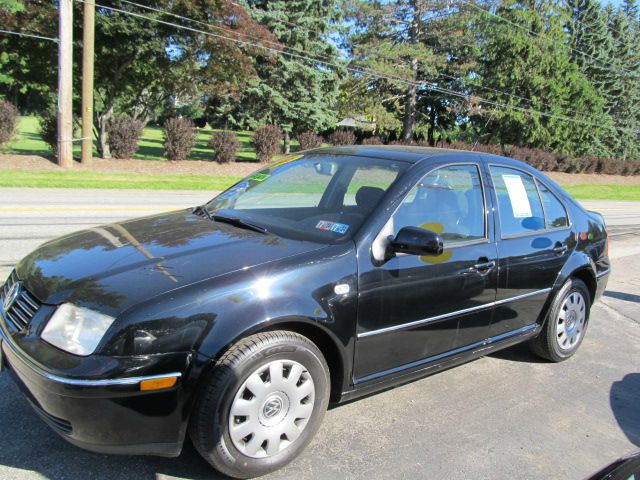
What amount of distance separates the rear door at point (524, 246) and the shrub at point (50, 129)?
18874mm

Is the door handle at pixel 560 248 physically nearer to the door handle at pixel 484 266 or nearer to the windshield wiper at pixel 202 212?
the door handle at pixel 484 266

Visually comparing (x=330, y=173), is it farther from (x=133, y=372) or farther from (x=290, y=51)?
(x=290, y=51)

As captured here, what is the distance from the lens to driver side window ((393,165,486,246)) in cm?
346

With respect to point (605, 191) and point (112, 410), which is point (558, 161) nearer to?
point (605, 191)

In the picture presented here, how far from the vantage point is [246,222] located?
11.4ft

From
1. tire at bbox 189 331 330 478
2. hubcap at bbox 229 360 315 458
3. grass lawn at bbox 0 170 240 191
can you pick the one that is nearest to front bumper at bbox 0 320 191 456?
tire at bbox 189 331 330 478

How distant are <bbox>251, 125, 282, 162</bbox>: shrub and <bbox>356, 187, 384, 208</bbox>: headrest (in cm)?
2156

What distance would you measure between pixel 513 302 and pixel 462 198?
0.90m

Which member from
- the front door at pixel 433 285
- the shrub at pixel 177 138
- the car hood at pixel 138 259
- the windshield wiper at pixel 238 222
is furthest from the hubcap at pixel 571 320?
the shrub at pixel 177 138

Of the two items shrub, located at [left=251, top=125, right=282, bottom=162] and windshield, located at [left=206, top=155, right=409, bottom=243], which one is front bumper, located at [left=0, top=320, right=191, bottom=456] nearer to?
windshield, located at [left=206, top=155, right=409, bottom=243]

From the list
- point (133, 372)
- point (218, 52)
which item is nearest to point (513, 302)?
point (133, 372)

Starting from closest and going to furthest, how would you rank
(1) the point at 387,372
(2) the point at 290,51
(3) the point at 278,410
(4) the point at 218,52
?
(3) the point at 278,410 → (1) the point at 387,372 → (4) the point at 218,52 → (2) the point at 290,51

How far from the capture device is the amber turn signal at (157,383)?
234 cm

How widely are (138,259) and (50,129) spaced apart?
Answer: 19198mm
